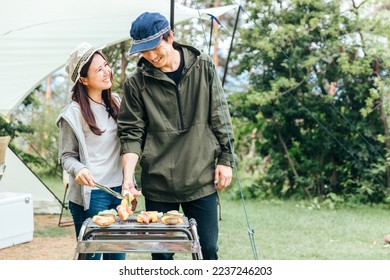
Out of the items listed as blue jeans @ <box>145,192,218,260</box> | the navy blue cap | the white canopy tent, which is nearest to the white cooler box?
the white canopy tent

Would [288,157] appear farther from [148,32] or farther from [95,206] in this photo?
[148,32]

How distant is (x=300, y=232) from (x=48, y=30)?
6.61 ft

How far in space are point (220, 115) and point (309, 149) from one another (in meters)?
3.69

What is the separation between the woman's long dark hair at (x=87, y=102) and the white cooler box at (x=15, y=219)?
5.94 feet

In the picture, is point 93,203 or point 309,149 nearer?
point 93,203

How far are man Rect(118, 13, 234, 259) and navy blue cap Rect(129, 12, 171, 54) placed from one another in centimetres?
7

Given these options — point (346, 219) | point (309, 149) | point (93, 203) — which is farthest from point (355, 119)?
point (93, 203)

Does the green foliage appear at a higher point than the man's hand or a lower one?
lower

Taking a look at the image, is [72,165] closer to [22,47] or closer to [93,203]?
[93,203]

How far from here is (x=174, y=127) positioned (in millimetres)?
2070

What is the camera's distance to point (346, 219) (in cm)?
464

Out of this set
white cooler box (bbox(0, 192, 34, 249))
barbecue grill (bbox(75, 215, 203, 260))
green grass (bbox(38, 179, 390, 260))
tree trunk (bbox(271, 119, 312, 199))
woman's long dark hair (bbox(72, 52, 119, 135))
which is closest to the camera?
barbecue grill (bbox(75, 215, 203, 260))

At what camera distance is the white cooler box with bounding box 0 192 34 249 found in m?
3.78

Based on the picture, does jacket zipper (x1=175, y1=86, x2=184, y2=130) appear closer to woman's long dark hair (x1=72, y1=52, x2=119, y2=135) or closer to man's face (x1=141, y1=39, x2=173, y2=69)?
man's face (x1=141, y1=39, x2=173, y2=69)
